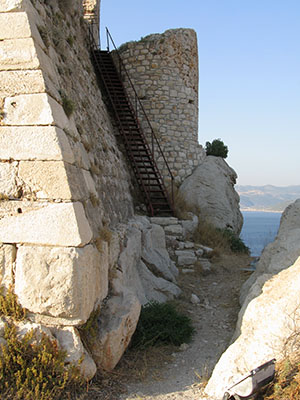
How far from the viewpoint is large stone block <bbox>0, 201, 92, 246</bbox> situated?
12.6ft

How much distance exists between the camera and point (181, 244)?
10.6 m

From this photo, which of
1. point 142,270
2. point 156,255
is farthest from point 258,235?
point 142,270

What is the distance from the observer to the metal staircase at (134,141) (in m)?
11.3

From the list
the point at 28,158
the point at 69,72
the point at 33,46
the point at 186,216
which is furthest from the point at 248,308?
the point at 186,216

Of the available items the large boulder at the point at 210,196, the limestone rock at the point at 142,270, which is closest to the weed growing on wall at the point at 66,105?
the limestone rock at the point at 142,270

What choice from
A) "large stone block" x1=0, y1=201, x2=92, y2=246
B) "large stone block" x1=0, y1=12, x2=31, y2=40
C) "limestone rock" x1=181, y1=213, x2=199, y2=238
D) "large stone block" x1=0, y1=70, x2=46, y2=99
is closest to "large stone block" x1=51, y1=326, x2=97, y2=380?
"large stone block" x1=0, y1=201, x2=92, y2=246

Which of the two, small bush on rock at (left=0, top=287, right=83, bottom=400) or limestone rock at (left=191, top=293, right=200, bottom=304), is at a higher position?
small bush on rock at (left=0, top=287, right=83, bottom=400)

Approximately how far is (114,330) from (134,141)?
→ 807cm

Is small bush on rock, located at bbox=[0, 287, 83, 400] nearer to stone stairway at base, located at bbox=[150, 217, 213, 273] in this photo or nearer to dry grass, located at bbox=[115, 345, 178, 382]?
dry grass, located at bbox=[115, 345, 178, 382]

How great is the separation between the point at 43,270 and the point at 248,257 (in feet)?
29.8

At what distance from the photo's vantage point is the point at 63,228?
3875 mm

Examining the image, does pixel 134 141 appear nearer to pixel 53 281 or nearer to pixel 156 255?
pixel 156 255

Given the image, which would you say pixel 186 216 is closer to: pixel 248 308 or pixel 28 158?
pixel 248 308

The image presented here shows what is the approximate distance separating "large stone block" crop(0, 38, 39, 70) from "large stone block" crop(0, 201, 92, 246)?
1624 millimetres
